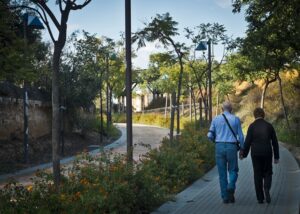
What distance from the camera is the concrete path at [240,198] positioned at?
8.34 meters

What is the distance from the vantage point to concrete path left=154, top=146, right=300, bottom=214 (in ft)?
27.4

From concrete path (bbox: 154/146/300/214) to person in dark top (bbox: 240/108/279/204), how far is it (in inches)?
12.8

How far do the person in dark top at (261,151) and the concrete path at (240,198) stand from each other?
326 mm

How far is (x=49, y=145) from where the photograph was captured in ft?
78.1

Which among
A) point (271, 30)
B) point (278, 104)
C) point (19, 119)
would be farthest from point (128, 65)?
point (278, 104)

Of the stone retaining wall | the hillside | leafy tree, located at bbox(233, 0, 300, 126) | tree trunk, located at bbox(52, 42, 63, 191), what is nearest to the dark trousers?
leafy tree, located at bbox(233, 0, 300, 126)

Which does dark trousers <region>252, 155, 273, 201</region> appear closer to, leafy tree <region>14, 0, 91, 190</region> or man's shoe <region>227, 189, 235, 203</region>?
man's shoe <region>227, 189, 235, 203</region>

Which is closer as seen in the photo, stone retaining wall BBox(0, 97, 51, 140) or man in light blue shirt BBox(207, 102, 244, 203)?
man in light blue shirt BBox(207, 102, 244, 203)

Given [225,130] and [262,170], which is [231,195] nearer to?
[262,170]

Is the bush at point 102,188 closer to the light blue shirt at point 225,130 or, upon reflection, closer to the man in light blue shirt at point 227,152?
the man in light blue shirt at point 227,152

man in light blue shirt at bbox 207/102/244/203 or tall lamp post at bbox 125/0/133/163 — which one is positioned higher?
tall lamp post at bbox 125/0/133/163

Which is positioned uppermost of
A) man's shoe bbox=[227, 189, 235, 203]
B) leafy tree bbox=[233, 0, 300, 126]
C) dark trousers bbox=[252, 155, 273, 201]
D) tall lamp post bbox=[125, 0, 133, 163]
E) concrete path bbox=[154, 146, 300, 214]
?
leafy tree bbox=[233, 0, 300, 126]

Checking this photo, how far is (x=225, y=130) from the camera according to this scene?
9.32 m

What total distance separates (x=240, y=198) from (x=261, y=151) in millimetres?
1107
